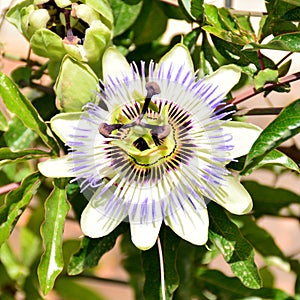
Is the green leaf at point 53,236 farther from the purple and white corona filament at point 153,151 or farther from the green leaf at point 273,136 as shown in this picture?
the green leaf at point 273,136

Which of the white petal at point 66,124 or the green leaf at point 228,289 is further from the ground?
the white petal at point 66,124

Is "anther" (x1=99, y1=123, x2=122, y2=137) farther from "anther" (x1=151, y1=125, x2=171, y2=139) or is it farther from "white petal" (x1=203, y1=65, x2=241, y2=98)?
"white petal" (x1=203, y1=65, x2=241, y2=98)

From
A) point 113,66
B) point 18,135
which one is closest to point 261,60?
point 113,66

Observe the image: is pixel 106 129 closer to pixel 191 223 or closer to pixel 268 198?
pixel 191 223

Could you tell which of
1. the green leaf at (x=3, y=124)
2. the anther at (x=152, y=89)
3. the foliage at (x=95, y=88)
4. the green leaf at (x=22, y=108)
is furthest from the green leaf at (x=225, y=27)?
the green leaf at (x=3, y=124)

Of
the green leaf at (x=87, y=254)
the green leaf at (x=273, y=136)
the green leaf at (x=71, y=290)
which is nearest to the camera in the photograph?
the green leaf at (x=273, y=136)

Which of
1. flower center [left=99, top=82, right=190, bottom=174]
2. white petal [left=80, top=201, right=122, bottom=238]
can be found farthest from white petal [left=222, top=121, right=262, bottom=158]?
white petal [left=80, top=201, right=122, bottom=238]
